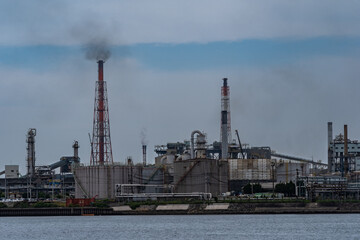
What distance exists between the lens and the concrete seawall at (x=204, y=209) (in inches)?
4877

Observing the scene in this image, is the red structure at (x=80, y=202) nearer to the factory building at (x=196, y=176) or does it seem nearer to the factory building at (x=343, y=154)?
the factory building at (x=196, y=176)

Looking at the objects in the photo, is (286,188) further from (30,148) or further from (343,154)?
(30,148)

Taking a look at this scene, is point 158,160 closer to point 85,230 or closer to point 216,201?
point 216,201

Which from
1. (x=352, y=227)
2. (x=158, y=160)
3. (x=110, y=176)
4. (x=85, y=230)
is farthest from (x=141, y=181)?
(x=352, y=227)

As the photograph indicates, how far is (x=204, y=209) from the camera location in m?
132

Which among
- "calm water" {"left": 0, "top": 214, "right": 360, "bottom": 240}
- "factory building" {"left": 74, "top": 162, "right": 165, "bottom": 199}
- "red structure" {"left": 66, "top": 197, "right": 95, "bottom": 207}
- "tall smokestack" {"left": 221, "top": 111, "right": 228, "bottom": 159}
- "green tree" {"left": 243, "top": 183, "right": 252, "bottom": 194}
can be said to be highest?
"tall smokestack" {"left": 221, "top": 111, "right": 228, "bottom": 159}

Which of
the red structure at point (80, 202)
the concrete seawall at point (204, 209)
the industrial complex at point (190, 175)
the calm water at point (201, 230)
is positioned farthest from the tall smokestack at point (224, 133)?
the calm water at point (201, 230)

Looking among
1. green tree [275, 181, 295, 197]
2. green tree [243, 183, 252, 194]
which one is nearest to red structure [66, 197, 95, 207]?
green tree [243, 183, 252, 194]

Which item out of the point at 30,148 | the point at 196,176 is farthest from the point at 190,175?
the point at 30,148

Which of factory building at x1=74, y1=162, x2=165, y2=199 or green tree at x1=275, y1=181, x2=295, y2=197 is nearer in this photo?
green tree at x1=275, y1=181, x2=295, y2=197

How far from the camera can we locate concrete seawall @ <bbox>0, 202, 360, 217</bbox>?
12388 cm

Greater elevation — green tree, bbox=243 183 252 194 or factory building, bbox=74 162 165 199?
factory building, bbox=74 162 165 199

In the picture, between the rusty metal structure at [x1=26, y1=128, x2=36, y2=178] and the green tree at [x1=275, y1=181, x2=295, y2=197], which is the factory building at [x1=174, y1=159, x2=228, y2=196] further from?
the rusty metal structure at [x1=26, y1=128, x2=36, y2=178]

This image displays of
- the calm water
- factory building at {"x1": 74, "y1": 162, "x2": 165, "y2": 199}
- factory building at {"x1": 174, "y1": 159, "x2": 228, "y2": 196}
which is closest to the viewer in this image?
the calm water
